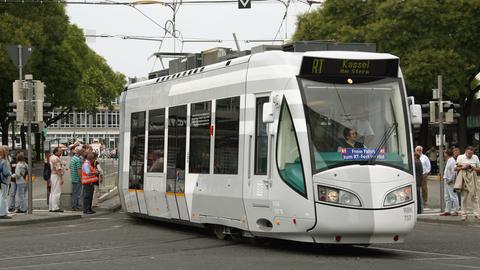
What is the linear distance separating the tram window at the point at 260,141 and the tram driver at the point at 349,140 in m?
1.28

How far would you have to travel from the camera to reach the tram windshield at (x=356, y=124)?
11.8 m

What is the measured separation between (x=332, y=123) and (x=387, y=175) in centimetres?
109

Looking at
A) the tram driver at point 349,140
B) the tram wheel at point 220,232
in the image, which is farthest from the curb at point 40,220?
the tram driver at point 349,140

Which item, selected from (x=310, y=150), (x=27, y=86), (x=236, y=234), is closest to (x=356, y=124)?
(x=310, y=150)

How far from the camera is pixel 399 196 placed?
1184cm

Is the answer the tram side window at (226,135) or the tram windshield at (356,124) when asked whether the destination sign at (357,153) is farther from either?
the tram side window at (226,135)

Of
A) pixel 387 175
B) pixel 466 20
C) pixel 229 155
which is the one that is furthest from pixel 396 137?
pixel 466 20

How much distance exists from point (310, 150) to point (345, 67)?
4.77 ft

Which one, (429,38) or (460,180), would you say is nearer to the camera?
(460,180)

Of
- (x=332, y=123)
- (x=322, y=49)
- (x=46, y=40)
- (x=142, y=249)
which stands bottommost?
(x=142, y=249)

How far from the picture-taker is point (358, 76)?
12.2m

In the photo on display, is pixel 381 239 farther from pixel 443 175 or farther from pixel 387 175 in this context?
pixel 443 175

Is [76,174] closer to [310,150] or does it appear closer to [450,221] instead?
[450,221]

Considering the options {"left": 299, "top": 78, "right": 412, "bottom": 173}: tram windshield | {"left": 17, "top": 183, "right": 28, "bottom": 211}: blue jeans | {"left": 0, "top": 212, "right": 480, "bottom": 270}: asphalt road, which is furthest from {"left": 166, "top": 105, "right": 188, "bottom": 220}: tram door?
{"left": 17, "top": 183, "right": 28, "bottom": 211}: blue jeans
